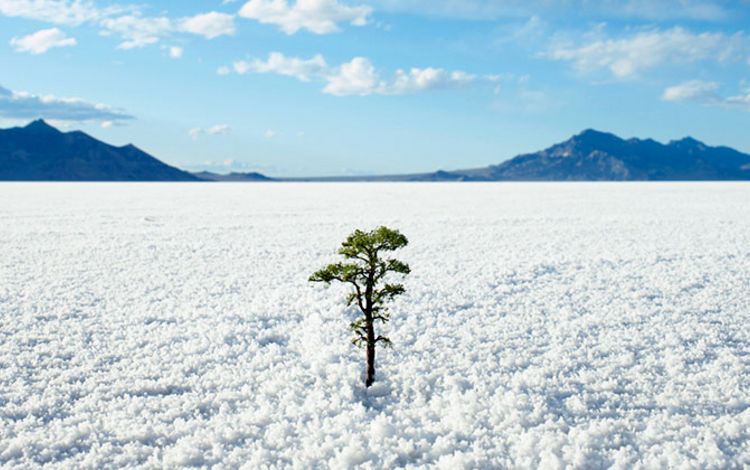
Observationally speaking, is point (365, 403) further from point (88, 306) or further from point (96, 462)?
point (88, 306)

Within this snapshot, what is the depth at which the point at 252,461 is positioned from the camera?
6.48m

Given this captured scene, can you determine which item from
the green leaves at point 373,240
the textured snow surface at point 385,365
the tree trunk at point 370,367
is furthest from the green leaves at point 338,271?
the textured snow surface at point 385,365

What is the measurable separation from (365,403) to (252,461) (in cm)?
207

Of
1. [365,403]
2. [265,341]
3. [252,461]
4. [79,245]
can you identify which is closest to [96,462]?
[252,461]

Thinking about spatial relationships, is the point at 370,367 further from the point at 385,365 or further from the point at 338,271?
the point at 338,271

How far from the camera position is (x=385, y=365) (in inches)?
368

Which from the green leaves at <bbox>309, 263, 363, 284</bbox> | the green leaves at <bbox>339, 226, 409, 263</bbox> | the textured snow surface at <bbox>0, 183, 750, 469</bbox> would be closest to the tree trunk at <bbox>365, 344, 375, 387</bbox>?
the textured snow surface at <bbox>0, 183, 750, 469</bbox>

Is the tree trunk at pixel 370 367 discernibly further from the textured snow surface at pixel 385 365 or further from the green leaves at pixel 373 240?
the green leaves at pixel 373 240

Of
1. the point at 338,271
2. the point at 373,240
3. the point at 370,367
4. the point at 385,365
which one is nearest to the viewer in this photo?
the point at 373,240

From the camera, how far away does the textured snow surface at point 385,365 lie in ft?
22.4

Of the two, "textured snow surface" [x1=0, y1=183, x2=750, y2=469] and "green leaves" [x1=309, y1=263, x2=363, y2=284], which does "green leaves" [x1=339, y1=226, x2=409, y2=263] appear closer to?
"green leaves" [x1=309, y1=263, x2=363, y2=284]

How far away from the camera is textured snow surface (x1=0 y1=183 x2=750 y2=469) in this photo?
684 centimetres

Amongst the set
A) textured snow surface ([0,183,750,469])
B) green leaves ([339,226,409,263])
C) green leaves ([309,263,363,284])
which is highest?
green leaves ([339,226,409,263])

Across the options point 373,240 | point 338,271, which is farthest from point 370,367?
point 373,240
